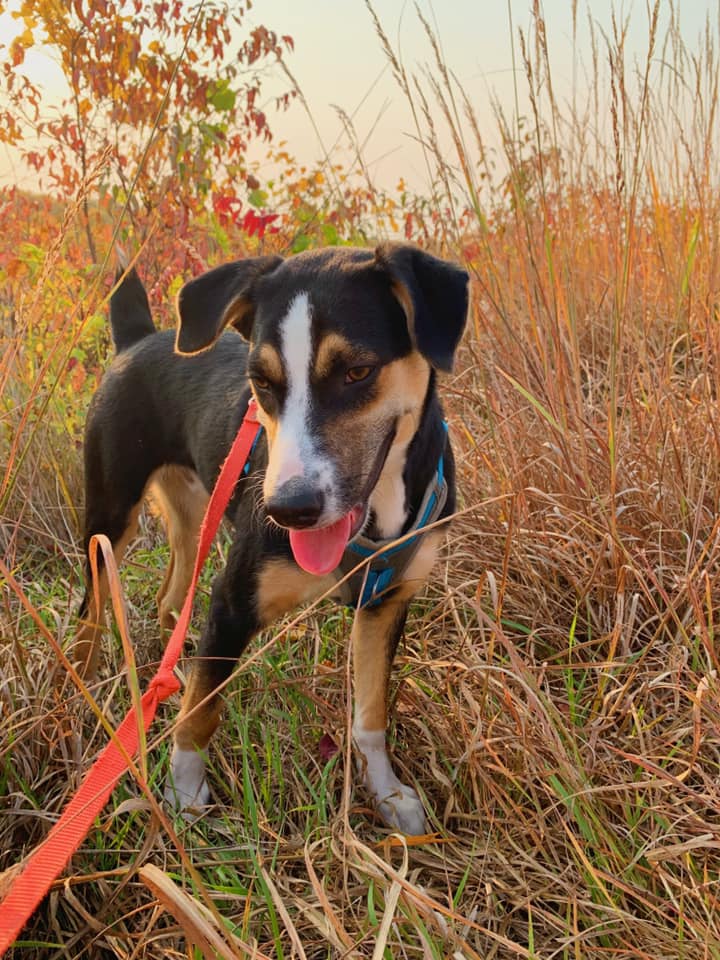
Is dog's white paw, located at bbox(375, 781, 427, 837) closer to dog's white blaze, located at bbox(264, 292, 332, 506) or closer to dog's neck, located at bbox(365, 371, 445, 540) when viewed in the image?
dog's neck, located at bbox(365, 371, 445, 540)

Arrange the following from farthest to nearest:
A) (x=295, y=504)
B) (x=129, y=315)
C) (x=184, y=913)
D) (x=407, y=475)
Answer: (x=129, y=315) < (x=407, y=475) < (x=295, y=504) < (x=184, y=913)

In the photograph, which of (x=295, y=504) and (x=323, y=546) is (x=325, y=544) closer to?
(x=323, y=546)

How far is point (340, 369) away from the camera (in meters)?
2.08

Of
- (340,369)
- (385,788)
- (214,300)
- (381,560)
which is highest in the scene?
(214,300)

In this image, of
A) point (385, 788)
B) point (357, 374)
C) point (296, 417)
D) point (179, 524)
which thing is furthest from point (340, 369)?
point (179, 524)

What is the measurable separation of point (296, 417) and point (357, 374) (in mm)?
206

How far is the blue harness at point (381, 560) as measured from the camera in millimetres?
2355

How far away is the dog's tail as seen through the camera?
3.42m

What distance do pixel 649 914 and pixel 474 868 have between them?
465 mm

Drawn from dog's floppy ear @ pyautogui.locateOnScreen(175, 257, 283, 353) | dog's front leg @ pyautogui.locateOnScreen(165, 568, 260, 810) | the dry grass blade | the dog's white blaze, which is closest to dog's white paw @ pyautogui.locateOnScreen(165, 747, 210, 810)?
dog's front leg @ pyautogui.locateOnScreen(165, 568, 260, 810)

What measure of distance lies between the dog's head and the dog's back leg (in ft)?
3.87

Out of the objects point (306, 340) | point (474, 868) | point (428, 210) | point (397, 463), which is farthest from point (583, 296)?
point (474, 868)

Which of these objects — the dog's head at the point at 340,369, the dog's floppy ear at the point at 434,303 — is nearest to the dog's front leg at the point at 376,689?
the dog's head at the point at 340,369

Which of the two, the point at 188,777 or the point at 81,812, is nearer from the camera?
the point at 81,812
